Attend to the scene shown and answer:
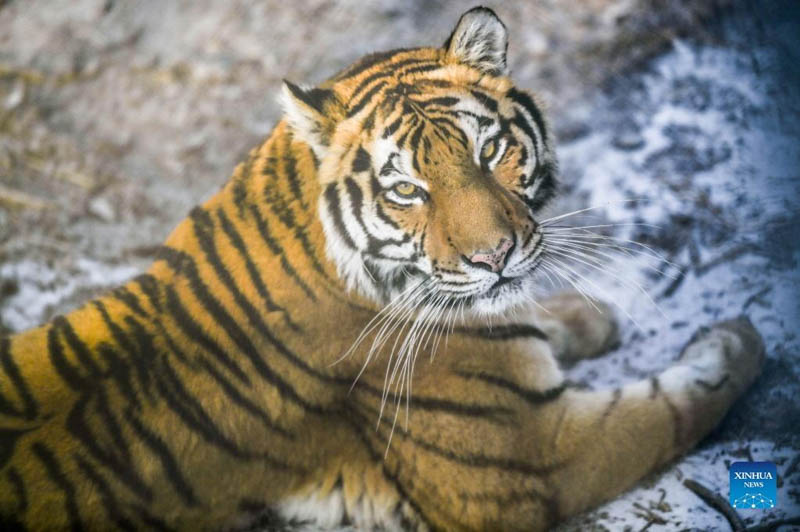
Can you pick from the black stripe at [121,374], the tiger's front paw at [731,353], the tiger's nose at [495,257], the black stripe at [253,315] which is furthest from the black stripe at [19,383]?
the tiger's front paw at [731,353]

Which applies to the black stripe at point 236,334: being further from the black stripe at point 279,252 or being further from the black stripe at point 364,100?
the black stripe at point 364,100

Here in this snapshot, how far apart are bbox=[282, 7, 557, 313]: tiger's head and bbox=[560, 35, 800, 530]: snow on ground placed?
1.01 ft

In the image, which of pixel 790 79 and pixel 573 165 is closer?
pixel 790 79

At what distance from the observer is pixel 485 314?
1.19 metres

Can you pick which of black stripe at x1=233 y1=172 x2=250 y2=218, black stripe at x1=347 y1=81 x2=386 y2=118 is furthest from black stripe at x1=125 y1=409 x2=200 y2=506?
black stripe at x1=347 y1=81 x2=386 y2=118

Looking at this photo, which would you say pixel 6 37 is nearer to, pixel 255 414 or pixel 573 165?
pixel 255 414

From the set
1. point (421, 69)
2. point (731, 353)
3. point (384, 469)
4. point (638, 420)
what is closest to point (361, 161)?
point (421, 69)

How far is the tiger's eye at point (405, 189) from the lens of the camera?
1116 mm

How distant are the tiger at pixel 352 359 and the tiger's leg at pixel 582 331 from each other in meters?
0.21

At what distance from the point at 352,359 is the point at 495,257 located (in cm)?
30

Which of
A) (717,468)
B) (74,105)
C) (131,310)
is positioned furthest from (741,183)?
(74,105)

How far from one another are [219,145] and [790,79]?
113 centimetres

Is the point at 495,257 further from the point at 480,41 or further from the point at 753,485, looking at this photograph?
the point at 753,485

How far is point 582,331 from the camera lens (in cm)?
147
